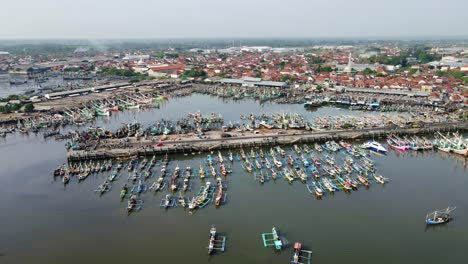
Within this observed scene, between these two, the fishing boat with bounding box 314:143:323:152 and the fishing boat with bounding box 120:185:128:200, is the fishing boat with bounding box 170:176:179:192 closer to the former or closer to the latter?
the fishing boat with bounding box 120:185:128:200

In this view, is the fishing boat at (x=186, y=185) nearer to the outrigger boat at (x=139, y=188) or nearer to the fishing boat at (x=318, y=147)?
the outrigger boat at (x=139, y=188)

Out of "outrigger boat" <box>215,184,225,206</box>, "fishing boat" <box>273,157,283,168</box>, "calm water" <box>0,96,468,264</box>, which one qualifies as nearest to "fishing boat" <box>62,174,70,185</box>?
"calm water" <box>0,96,468,264</box>

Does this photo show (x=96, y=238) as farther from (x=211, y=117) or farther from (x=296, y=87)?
(x=296, y=87)

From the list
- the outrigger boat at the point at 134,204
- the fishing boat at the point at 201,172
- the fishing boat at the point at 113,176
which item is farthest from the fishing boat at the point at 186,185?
the fishing boat at the point at 113,176

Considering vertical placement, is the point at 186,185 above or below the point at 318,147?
below

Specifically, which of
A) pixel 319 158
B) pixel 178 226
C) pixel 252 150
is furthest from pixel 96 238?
pixel 319 158

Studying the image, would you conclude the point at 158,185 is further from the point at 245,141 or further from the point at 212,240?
the point at 245,141

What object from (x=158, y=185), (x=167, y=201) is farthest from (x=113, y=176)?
(x=167, y=201)
